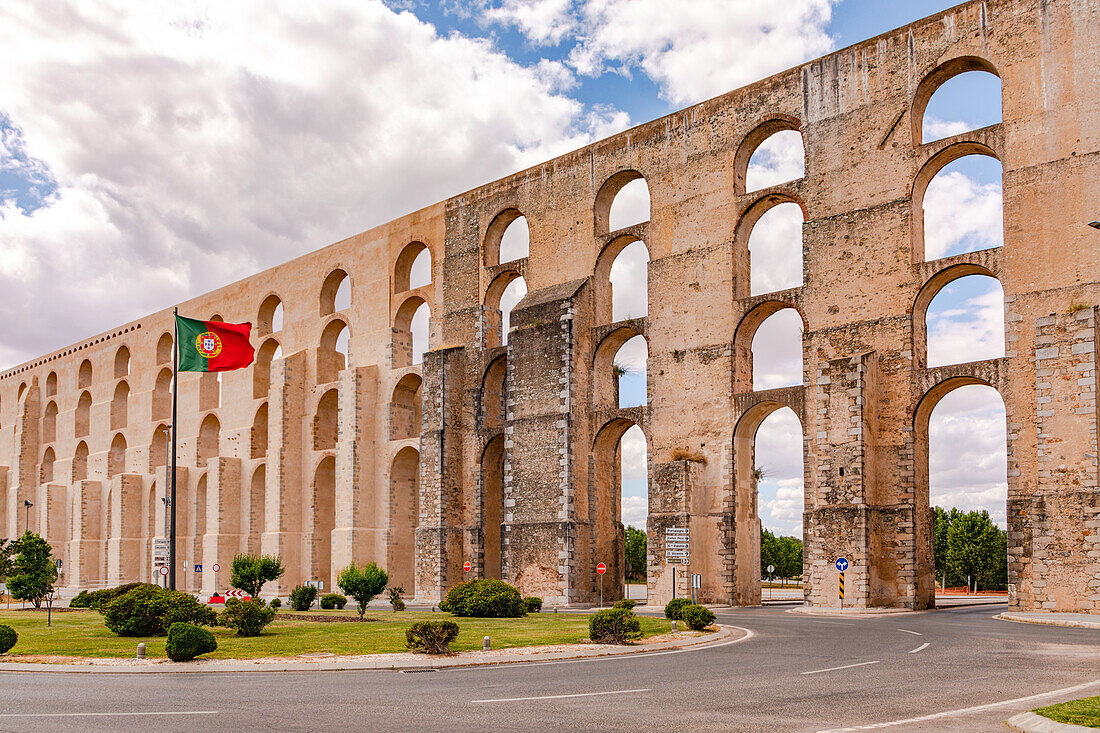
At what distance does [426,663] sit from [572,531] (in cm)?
1888

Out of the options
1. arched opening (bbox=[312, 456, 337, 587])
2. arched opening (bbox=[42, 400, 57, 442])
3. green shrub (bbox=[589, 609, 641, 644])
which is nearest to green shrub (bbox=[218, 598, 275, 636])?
green shrub (bbox=[589, 609, 641, 644])

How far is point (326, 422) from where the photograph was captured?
46969 millimetres

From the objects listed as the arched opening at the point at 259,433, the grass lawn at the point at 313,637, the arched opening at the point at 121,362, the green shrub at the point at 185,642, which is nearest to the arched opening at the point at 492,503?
the grass lawn at the point at 313,637

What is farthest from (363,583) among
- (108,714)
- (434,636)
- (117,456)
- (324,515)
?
(117,456)

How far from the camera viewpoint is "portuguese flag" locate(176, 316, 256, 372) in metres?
27.8

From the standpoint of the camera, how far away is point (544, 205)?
1501 inches

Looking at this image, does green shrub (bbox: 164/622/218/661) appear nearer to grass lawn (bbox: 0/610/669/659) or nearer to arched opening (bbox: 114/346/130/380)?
grass lawn (bbox: 0/610/669/659)

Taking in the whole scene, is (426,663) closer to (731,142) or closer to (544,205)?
(731,142)

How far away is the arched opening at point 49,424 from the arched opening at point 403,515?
37.9 m

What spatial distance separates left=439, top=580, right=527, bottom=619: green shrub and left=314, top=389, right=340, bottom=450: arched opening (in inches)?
790

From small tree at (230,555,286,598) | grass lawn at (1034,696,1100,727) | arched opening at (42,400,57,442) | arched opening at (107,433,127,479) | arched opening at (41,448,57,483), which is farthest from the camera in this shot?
arched opening at (42,400,57,442)

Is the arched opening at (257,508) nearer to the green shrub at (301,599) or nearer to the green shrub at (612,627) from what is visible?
the green shrub at (301,599)

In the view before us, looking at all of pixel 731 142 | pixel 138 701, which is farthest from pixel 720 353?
pixel 138 701

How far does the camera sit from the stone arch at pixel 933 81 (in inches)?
1118
